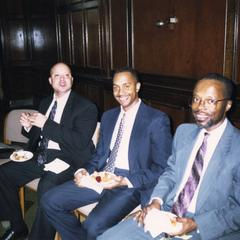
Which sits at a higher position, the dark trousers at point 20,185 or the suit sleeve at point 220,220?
the suit sleeve at point 220,220

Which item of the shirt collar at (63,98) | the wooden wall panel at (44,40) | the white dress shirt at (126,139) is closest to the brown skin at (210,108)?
the white dress shirt at (126,139)

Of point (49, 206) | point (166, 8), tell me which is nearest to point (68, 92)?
point (49, 206)

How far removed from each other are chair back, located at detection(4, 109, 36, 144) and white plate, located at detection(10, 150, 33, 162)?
0.54 m

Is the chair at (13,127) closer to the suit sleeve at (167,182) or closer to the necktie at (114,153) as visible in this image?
the necktie at (114,153)

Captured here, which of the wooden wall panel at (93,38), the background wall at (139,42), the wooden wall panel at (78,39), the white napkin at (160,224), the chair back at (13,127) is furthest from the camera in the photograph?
the wooden wall panel at (78,39)

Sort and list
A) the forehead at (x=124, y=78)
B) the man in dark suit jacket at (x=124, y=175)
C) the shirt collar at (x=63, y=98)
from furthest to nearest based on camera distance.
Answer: the shirt collar at (x=63, y=98) → the forehead at (x=124, y=78) → the man in dark suit jacket at (x=124, y=175)

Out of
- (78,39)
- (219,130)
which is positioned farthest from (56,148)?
(78,39)

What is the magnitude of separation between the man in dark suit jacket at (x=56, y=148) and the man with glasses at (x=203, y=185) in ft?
3.29

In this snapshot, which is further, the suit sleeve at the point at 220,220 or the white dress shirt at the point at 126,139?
the white dress shirt at the point at 126,139

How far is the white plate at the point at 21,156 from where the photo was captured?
2.83m

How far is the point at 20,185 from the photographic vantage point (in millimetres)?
2914

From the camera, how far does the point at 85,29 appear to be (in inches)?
191

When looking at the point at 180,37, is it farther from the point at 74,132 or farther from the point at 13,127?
the point at 13,127

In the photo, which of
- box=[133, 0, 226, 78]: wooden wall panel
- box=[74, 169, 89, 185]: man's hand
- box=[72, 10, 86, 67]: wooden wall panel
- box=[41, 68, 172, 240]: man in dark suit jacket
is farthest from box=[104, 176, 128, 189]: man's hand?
box=[72, 10, 86, 67]: wooden wall panel
